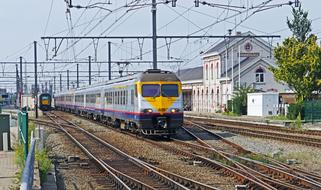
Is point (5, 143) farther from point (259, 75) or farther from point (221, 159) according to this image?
point (259, 75)

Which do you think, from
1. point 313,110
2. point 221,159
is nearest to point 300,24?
point 313,110

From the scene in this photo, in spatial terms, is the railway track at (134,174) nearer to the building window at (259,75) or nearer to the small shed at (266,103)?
the small shed at (266,103)

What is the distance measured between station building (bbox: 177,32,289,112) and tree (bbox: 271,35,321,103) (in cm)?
1736

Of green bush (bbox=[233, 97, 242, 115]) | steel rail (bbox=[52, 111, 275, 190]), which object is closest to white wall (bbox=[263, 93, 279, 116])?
green bush (bbox=[233, 97, 242, 115])

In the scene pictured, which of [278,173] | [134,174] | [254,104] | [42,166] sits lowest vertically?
[134,174]

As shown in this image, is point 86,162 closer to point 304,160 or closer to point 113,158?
point 113,158

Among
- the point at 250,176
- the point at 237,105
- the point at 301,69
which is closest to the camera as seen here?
the point at 250,176

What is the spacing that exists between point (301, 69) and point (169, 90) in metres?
21.1

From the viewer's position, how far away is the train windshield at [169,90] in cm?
2625

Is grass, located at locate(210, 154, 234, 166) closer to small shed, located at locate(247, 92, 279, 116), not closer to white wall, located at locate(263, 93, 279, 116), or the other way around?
small shed, located at locate(247, 92, 279, 116)

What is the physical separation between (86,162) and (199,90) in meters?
62.0

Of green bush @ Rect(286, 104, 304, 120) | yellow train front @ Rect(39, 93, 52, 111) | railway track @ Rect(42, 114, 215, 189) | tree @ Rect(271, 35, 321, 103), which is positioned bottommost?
railway track @ Rect(42, 114, 215, 189)

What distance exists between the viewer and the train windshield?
2625 centimetres

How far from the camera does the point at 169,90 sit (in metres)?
26.3
